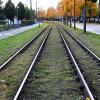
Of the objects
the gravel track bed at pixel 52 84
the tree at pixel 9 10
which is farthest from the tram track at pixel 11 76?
the tree at pixel 9 10

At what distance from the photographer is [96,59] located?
54.0 ft

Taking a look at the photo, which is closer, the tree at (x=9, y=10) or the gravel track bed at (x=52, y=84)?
the gravel track bed at (x=52, y=84)

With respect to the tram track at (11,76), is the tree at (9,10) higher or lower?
higher

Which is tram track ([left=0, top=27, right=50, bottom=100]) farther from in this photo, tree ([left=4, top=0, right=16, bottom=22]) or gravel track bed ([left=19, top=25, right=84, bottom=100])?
tree ([left=4, top=0, right=16, bottom=22])

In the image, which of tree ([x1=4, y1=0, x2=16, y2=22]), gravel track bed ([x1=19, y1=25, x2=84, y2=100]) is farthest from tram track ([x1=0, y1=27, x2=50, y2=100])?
tree ([x1=4, y1=0, x2=16, y2=22])

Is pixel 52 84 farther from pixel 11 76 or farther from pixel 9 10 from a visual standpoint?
pixel 9 10

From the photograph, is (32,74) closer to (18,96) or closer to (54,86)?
(54,86)

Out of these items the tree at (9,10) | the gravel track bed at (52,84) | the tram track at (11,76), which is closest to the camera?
the gravel track bed at (52,84)

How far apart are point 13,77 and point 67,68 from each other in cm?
268

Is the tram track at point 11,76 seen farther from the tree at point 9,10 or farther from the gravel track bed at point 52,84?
the tree at point 9,10

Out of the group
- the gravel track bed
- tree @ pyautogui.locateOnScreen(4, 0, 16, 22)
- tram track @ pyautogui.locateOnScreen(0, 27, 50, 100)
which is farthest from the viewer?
tree @ pyautogui.locateOnScreen(4, 0, 16, 22)

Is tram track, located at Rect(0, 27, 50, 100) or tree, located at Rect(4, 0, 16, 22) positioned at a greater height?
tree, located at Rect(4, 0, 16, 22)

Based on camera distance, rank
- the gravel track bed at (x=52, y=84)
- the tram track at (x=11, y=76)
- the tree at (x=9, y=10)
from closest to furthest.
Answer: the gravel track bed at (x=52, y=84) → the tram track at (x=11, y=76) → the tree at (x=9, y=10)

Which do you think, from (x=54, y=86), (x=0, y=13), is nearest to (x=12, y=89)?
(x=54, y=86)
